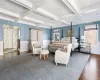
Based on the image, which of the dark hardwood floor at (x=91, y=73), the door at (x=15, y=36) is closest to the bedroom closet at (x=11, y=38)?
the door at (x=15, y=36)

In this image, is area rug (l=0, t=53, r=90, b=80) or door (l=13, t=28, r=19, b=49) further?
door (l=13, t=28, r=19, b=49)

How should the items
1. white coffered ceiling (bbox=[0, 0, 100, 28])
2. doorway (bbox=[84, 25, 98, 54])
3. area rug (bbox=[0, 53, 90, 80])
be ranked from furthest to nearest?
doorway (bbox=[84, 25, 98, 54]) < white coffered ceiling (bbox=[0, 0, 100, 28]) < area rug (bbox=[0, 53, 90, 80])

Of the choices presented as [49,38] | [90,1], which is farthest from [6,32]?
[90,1]

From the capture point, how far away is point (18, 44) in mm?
6203

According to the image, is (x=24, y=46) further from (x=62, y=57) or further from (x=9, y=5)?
(x=62, y=57)

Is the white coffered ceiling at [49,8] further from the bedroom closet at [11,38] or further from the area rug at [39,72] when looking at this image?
the area rug at [39,72]

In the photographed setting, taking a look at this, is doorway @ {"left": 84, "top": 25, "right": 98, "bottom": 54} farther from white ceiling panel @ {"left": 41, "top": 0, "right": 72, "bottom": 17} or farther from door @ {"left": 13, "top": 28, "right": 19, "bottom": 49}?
door @ {"left": 13, "top": 28, "right": 19, "bottom": 49}

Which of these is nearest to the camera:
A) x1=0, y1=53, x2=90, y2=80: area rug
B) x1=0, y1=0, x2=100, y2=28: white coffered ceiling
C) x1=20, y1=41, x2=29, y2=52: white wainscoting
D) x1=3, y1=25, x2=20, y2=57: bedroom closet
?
x1=0, y1=53, x2=90, y2=80: area rug

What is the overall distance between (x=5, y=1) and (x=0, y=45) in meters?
3.35

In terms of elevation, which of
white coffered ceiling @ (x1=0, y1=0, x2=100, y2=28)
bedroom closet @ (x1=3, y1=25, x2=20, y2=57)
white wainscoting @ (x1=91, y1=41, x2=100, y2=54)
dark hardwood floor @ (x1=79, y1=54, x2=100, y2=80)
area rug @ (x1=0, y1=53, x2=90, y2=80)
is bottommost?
dark hardwood floor @ (x1=79, y1=54, x2=100, y2=80)

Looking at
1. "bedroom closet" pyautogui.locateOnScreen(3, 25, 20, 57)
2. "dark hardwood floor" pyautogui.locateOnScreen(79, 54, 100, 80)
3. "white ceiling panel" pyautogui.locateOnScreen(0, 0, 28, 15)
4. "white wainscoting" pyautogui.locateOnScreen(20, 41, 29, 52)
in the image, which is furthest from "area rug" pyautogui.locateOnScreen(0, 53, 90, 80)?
"bedroom closet" pyautogui.locateOnScreen(3, 25, 20, 57)

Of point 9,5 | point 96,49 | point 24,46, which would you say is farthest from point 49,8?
point 96,49

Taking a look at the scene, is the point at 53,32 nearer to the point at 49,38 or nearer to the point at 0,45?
the point at 49,38

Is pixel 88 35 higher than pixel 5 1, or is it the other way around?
pixel 5 1
